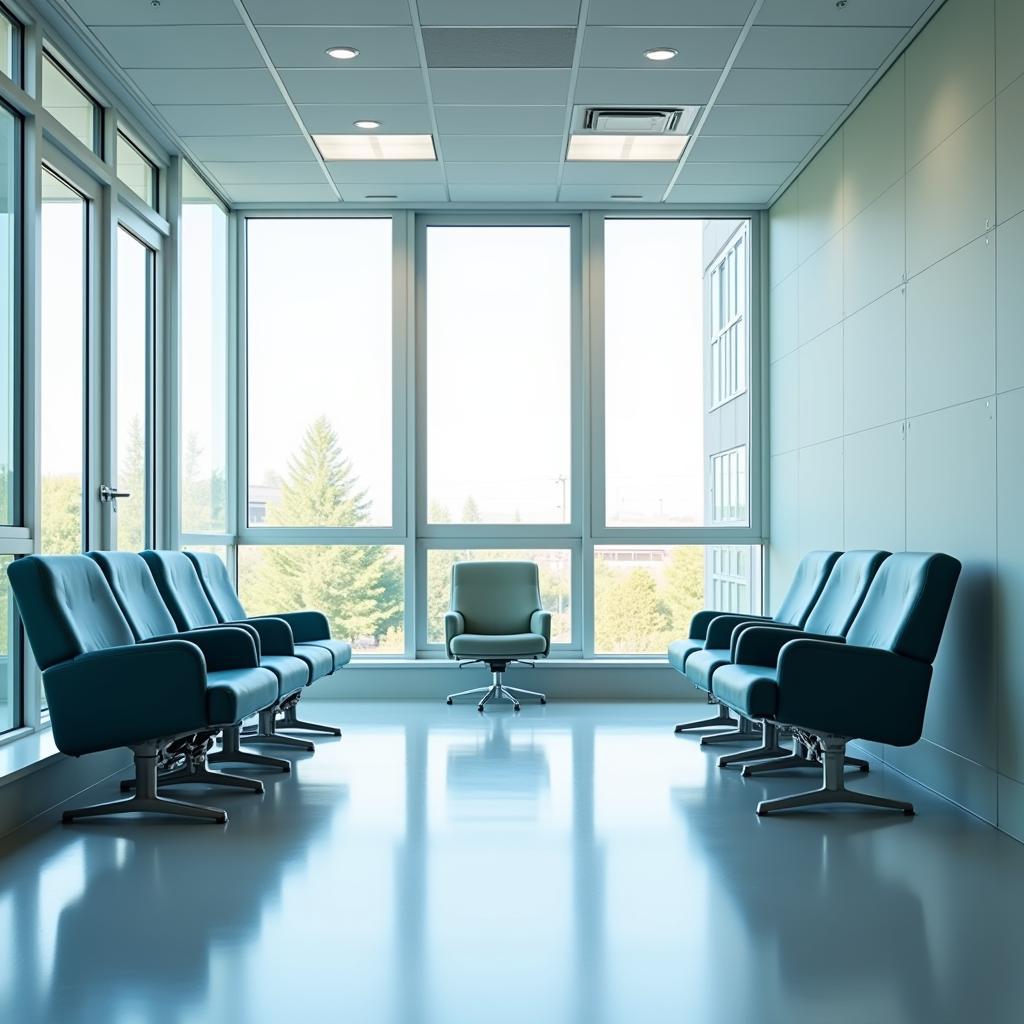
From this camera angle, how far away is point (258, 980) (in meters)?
2.72

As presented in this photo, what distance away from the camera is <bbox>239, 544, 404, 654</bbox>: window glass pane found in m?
8.12

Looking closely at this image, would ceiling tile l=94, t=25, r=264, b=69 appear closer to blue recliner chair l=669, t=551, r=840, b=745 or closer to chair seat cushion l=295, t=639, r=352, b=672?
chair seat cushion l=295, t=639, r=352, b=672

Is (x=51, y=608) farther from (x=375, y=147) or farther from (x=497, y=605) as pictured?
(x=497, y=605)

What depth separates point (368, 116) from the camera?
631 cm

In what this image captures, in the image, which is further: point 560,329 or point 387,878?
point 560,329

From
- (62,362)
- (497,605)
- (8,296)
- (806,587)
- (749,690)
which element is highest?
(8,296)

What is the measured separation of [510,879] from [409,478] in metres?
4.86

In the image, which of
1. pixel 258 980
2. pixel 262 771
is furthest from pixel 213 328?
pixel 258 980

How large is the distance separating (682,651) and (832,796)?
1886mm

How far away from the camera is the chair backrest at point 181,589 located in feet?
18.0

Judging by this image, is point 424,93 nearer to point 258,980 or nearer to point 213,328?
point 213,328

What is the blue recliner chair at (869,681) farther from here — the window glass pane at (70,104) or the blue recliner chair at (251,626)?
the window glass pane at (70,104)

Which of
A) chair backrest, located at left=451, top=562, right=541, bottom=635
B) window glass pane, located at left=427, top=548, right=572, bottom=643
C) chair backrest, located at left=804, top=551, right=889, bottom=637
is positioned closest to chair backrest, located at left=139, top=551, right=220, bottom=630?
chair backrest, located at left=451, top=562, right=541, bottom=635

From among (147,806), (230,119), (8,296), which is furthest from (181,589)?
(230,119)
